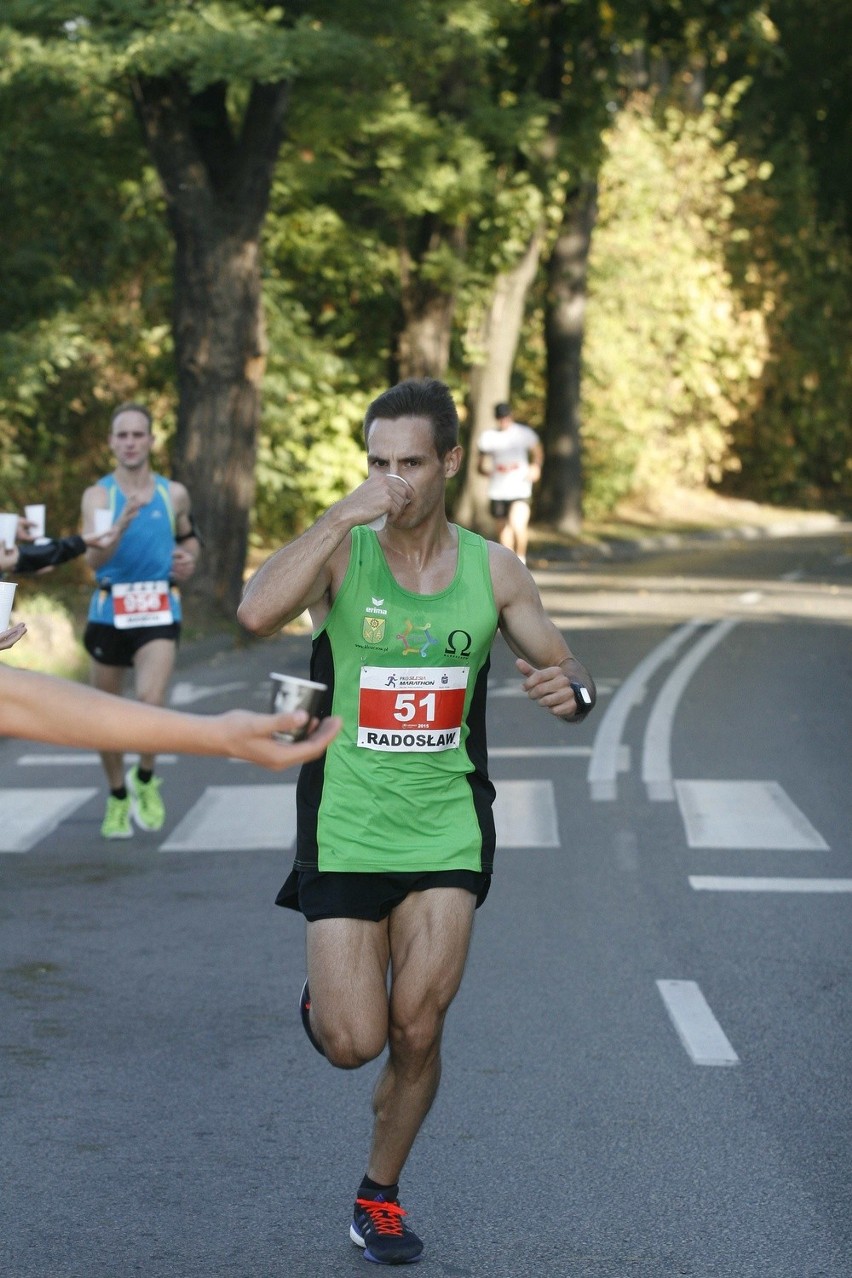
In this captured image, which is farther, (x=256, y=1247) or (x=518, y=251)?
(x=518, y=251)

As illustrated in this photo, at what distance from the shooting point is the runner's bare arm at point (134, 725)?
2.91m

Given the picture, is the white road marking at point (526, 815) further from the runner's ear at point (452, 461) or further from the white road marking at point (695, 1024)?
the runner's ear at point (452, 461)

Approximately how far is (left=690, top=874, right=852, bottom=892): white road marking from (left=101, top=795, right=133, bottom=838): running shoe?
2.94 meters

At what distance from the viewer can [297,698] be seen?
305 centimetres

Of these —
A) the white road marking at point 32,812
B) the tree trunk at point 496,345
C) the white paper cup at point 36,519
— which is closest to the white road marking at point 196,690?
the white road marking at point 32,812

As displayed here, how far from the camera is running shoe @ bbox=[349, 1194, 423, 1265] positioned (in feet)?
16.2

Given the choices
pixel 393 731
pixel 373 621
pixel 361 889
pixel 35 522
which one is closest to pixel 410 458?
pixel 373 621

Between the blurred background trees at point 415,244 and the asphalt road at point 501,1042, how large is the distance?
8988 millimetres

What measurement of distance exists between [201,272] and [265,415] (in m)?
6.19

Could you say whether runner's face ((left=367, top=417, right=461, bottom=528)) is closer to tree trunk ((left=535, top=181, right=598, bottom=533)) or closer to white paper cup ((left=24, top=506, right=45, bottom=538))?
white paper cup ((left=24, top=506, right=45, bottom=538))

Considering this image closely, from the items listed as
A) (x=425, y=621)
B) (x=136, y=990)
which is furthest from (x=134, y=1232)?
(x=136, y=990)

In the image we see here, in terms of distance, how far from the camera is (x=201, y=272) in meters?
21.5

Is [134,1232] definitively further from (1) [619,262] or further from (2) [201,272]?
(1) [619,262]

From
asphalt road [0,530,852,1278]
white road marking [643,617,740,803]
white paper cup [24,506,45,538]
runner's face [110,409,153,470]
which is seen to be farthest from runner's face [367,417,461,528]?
white road marking [643,617,740,803]
